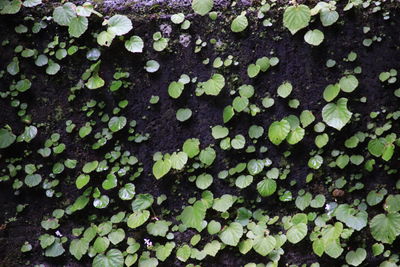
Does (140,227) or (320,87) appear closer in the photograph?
(320,87)

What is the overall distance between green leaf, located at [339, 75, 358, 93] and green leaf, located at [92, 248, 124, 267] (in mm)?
1861

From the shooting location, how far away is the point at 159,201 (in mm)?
2828

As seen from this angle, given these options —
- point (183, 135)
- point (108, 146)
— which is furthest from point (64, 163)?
point (183, 135)

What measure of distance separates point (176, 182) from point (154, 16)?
3.79 ft

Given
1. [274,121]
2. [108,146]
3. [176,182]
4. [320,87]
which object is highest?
[320,87]

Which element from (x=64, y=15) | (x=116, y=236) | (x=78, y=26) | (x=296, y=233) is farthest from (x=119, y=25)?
(x=296, y=233)

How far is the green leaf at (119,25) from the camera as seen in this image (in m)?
2.63

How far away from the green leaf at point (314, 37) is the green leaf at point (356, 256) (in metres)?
1.36

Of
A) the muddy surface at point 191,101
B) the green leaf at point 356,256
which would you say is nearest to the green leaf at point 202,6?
the muddy surface at point 191,101

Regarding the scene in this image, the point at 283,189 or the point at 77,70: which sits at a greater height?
the point at 77,70

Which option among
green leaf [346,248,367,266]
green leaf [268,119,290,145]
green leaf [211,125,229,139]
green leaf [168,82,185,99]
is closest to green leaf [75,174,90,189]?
green leaf [168,82,185,99]

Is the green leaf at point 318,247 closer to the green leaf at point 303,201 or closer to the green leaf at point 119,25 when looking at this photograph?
the green leaf at point 303,201

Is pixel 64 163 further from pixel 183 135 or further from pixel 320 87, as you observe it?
pixel 320 87

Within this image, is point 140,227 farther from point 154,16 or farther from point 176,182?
Answer: point 154,16
